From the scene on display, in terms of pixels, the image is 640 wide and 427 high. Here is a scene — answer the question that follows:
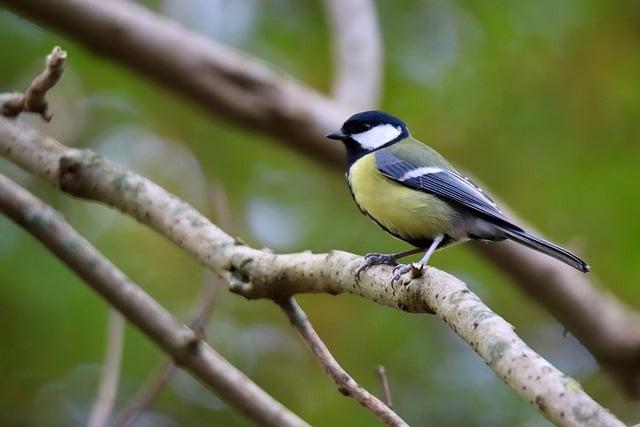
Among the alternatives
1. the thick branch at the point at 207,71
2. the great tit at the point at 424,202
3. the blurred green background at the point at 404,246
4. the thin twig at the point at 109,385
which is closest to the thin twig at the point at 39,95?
the thin twig at the point at 109,385

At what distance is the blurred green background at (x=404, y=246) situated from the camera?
11.2 ft

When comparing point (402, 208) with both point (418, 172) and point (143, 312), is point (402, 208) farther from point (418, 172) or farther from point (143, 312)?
point (143, 312)

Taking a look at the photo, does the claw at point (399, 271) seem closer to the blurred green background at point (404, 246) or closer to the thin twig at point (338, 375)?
the thin twig at point (338, 375)

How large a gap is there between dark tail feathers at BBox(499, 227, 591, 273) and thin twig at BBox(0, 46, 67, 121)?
117 cm

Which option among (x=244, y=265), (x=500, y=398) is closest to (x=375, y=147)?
(x=244, y=265)

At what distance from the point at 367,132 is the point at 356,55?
78cm

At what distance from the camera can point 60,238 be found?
2346 millimetres

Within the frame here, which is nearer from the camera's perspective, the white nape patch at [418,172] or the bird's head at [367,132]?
the white nape patch at [418,172]

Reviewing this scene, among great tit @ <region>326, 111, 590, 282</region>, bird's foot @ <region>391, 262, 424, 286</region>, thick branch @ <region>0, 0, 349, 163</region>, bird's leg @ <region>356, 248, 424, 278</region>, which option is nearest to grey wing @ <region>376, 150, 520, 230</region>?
great tit @ <region>326, 111, 590, 282</region>

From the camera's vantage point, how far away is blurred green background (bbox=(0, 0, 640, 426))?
11.2 feet

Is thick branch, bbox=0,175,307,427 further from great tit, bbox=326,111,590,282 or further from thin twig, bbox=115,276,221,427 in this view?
great tit, bbox=326,111,590,282

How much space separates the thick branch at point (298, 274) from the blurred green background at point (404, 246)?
1.12 m

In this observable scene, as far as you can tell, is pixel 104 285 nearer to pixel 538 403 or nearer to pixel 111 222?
pixel 538 403

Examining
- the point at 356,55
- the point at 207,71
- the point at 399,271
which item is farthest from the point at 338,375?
the point at 356,55
